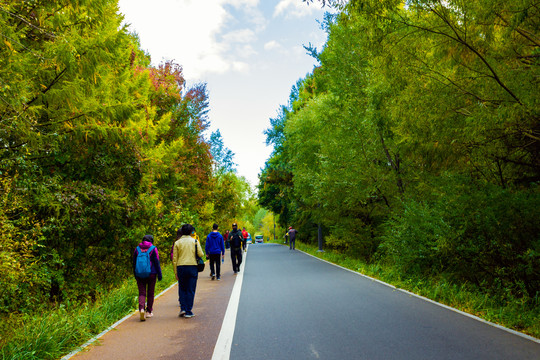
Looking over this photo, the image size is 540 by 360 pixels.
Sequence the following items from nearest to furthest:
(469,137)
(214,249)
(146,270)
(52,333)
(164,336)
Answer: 1. (52,333)
2. (164,336)
3. (146,270)
4. (469,137)
5. (214,249)

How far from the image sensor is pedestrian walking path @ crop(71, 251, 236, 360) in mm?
5262

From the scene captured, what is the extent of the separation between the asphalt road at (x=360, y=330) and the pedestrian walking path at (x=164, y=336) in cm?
48

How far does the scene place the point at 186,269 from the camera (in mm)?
7992

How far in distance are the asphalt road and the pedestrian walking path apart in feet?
1.56

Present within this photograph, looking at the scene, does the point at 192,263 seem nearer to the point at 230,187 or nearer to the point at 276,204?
the point at 230,187

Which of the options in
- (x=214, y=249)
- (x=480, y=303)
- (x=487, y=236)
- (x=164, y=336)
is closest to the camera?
(x=164, y=336)

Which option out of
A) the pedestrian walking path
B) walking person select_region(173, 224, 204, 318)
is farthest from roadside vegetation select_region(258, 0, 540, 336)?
walking person select_region(173, 224, 204, 318)

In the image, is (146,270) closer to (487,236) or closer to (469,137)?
(469,137)

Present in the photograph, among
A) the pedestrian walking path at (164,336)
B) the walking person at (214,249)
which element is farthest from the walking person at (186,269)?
the walking person at (214,249)

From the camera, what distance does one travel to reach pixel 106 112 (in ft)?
32.9

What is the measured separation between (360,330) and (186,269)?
377cm

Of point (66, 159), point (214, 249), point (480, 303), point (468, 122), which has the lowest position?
point (480, 303)

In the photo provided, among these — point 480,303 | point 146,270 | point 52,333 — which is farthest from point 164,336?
point 480,303

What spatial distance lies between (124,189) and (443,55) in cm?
1045
